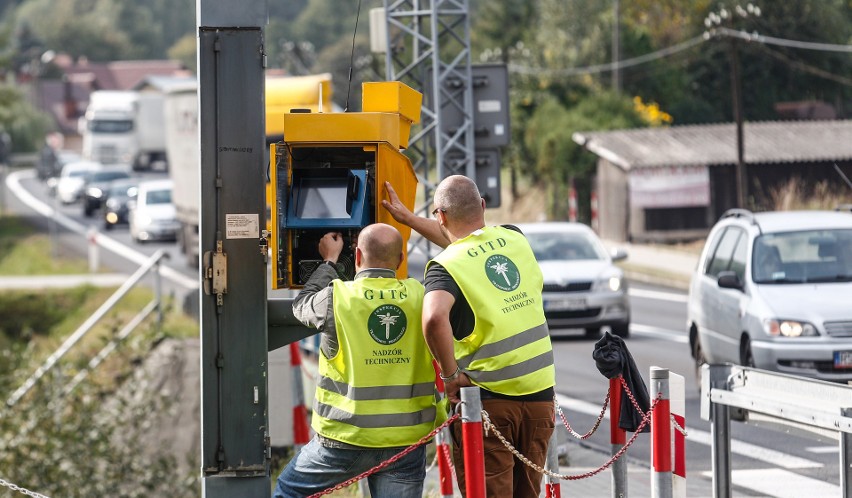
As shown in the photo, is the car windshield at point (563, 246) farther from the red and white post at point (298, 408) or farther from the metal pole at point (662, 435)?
the metal pole at point (662, 435)

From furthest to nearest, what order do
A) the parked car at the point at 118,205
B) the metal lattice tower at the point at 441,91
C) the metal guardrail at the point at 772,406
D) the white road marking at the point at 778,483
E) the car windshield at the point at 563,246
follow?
the parked car at the point at 118,205 < the car windshield at the point at 563,246 < the metal lattice tower at the point at 441,91 < the white road marking at the point at 778,483 < the metal guardrail at the point at 772,406

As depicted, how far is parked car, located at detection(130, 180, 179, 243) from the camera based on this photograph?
4453 centimetres

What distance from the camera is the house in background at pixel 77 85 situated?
480ft

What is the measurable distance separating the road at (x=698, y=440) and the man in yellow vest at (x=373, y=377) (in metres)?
2.61

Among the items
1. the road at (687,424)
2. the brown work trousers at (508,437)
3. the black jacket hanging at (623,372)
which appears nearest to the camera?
the brown work trousers at (508,437)

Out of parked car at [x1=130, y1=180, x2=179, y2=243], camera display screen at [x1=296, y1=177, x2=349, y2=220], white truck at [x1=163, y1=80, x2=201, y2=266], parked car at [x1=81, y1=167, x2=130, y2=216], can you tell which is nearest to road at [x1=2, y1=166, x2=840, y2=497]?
white truck at [x1=163, y1=80, x2=201, y2=266]

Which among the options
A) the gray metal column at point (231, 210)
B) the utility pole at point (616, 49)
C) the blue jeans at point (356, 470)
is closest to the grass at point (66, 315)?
the gray metal column at point (231, 210)

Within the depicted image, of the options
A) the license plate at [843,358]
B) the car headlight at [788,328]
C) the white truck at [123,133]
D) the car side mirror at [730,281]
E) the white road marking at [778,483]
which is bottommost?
the white road marking at [778,483]

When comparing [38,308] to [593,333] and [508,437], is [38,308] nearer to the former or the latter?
[593,333]

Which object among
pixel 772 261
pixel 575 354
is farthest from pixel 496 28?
pixel 772 261

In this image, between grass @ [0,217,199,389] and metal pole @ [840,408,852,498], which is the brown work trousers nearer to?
metal pole @ [840,408,852,498]

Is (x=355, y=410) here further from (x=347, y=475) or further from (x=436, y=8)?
(x=436, y=8)

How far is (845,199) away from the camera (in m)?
40.0

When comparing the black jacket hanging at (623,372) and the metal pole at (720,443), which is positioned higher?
the black jacket hanging at (623,372)
